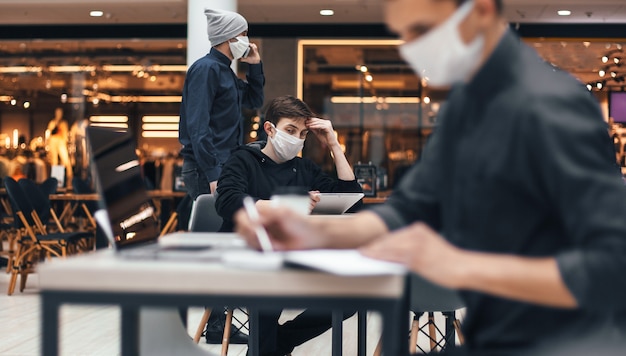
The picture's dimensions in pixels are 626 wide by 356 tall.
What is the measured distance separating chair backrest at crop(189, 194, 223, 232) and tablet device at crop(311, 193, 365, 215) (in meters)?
0.53

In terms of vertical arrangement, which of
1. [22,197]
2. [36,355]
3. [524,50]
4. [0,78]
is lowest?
[36,355]

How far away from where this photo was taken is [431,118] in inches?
539

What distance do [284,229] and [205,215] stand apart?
193 cm

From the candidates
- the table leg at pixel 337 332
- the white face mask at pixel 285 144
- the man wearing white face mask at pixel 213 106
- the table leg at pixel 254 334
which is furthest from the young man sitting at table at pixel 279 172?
the man wearing white face mask at pixel 213 106

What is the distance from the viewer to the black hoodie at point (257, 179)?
341cm

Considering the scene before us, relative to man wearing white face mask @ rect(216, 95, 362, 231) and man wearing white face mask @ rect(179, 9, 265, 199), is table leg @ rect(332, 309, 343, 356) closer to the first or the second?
man wearing white face mask @ rect(216, 95, 362, 231)

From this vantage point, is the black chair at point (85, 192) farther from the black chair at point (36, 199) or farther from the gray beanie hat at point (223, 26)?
the gray beanie hat at point (223, 26)

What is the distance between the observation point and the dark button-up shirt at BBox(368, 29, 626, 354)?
3.72ft

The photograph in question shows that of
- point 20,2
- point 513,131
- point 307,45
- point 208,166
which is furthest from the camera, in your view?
point 307,45

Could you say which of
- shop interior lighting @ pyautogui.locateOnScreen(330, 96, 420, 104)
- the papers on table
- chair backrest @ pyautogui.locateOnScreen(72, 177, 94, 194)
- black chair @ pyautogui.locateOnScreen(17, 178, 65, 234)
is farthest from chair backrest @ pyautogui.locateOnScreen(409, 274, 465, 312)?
shop interior lighting @ pyautogui.locateOnScreen(330, 96, 420, 104)

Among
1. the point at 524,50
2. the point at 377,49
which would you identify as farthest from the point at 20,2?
the point at 524,50

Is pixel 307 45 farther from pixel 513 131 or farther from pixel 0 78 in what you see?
pixel 513 131

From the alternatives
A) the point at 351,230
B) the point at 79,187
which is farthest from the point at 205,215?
the point at 79,187

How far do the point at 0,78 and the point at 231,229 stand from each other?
13644 millimetres
